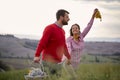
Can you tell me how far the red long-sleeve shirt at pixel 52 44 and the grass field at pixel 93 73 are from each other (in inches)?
30.6

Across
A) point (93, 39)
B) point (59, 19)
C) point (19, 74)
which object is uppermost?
point (59, 19)

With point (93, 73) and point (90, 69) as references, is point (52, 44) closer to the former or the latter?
point (93, 73)

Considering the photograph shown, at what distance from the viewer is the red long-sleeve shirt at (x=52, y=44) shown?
3.96 metres

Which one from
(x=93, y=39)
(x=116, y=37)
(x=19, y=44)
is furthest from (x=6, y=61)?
(x=116, y=37)

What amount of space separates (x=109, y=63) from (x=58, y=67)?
1934mm

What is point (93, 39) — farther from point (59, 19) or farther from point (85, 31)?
point (59, 19)

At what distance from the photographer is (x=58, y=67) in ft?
13.2

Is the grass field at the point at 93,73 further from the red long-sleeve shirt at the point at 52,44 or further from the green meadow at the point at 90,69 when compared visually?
the red long-sleeve shirt at the point at 52,44

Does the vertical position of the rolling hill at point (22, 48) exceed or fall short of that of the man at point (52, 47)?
it falls short

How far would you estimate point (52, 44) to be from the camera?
4023mm

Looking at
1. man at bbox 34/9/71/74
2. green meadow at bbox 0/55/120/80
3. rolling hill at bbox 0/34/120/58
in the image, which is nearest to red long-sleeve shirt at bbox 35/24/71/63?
man at bbox 34/9/71/74

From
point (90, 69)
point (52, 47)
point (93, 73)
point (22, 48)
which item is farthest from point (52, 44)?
point (22, 48)

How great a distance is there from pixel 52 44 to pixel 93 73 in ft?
4.58

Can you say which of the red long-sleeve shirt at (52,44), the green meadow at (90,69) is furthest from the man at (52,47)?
the green meadow at (90,69)
